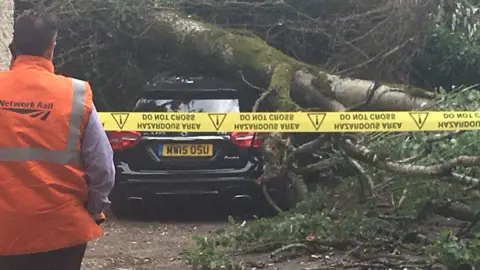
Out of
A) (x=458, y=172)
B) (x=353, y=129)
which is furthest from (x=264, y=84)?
(x=458, y=172)

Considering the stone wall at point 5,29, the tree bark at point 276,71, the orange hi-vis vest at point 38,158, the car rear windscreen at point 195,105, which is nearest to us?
the orange hi-vis vest at point 38,158

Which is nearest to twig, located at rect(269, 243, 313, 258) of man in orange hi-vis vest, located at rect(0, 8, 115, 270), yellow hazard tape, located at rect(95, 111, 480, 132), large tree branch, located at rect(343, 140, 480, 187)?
large tree branch, located at rect(343, 140, 480, 187)

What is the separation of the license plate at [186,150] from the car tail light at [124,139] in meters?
0.26

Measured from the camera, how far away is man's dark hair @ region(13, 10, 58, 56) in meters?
3.30

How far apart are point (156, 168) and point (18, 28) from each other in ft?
15.8

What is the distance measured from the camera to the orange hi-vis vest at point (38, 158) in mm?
3189

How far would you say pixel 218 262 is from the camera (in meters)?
5.40

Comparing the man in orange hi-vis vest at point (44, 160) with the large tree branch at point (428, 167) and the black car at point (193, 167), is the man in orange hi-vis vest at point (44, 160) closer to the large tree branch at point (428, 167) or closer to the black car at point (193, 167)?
the large tree branch at point (428, 167)

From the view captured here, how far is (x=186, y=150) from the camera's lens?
316 inches

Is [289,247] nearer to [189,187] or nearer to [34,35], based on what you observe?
[189,187]

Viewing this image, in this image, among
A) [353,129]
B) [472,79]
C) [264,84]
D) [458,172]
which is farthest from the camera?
[472,79]

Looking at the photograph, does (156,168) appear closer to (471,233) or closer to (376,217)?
(376,217)

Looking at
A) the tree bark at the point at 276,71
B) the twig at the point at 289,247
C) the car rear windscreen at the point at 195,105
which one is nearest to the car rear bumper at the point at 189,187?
the car rear windscreen at the point at 195,105

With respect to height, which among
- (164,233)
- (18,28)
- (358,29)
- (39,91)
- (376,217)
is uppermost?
(358,29)
